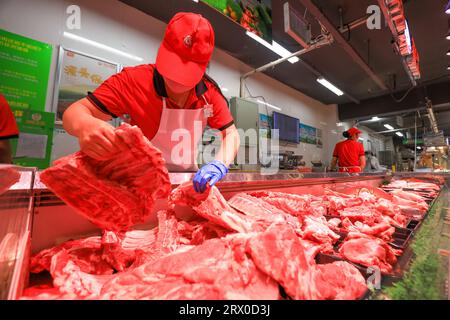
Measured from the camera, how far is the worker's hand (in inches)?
34.6

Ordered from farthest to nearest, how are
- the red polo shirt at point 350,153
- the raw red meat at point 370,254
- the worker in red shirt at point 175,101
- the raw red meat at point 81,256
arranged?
the red polo shirt at point 350,153 → the worker in red shirt at point 175,101 → the raw red meat at point 370,254 → the raw red meat at point 81,256

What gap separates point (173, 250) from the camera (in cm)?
101

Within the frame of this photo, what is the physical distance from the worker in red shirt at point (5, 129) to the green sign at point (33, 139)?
0.61 metres

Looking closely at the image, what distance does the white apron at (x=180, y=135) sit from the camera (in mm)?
2381

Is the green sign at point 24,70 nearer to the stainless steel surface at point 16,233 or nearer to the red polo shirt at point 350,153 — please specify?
the stainless steel surface at point 16,233

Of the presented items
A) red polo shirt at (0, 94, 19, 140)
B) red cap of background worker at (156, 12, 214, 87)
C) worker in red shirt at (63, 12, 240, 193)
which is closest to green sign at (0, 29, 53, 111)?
red polo shirt at (0, 94, 19, 140)

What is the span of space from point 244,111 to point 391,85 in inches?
248

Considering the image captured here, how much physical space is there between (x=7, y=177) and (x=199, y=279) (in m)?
0.79

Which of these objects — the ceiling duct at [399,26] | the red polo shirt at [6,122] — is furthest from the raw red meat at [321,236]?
the ceiling duct at [399,26]

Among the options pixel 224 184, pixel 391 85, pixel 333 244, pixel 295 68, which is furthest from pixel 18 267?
pixel 391 85

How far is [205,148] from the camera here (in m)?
5.65

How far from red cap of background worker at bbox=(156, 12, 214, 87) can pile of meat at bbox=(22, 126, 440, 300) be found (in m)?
1.00

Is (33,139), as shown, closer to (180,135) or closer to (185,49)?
(180,135)
